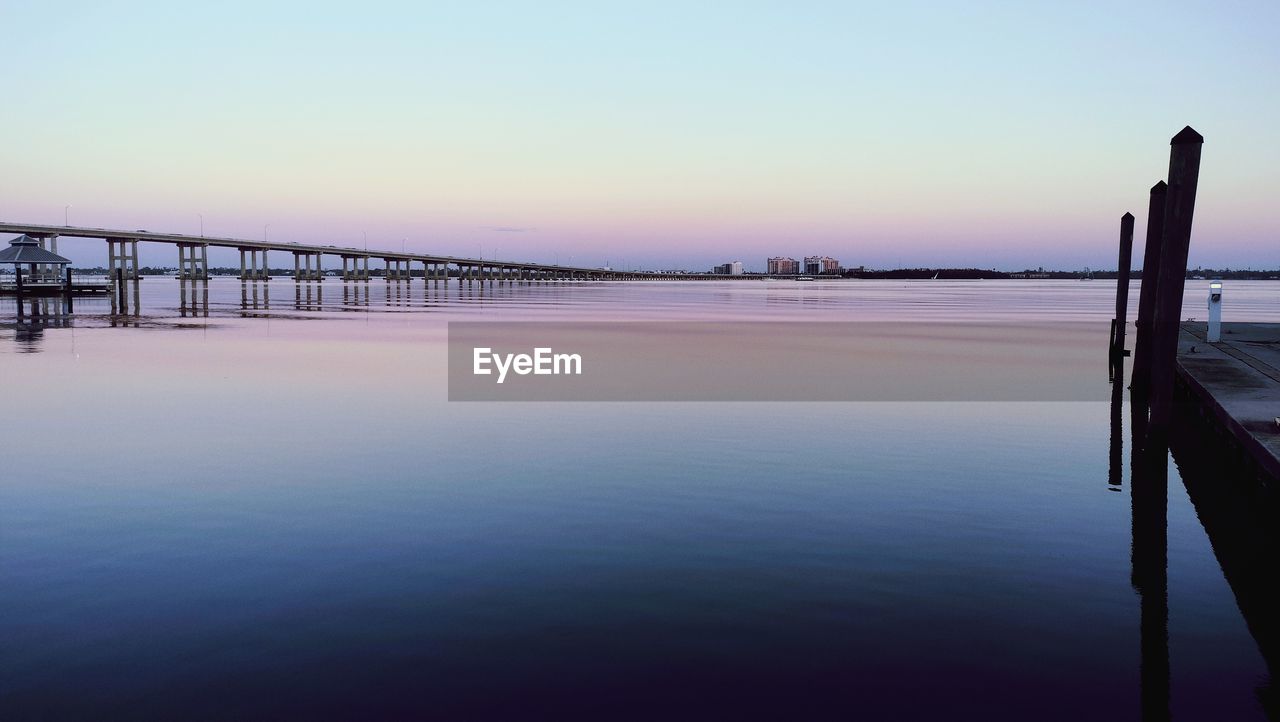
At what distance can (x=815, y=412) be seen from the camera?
22234 mm

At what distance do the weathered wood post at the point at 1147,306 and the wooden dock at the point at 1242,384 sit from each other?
0.86 meters

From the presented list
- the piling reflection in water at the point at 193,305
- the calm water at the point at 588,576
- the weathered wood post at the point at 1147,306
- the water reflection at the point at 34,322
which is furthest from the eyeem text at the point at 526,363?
the piling reflection in water at the point at 193,305

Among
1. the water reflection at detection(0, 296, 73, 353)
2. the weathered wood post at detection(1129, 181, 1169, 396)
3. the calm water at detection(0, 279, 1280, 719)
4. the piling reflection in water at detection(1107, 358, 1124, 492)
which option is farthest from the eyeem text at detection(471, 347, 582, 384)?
the water reflection at detection(0, 296, 73, 353)

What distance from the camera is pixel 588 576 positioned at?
9.63 metres

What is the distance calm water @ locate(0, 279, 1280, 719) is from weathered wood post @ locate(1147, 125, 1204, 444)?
146 cm

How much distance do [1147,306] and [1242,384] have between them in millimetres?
6950

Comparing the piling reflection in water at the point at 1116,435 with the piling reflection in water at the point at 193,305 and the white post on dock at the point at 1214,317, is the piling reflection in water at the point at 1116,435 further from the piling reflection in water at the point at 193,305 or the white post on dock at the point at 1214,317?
the piling reflection in water at the point at 193,305

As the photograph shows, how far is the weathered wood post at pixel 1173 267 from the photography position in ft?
52.9

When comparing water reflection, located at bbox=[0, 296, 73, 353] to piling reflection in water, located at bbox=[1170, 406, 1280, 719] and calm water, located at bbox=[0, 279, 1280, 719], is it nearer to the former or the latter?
calm water, located at bbox=[0, 279, 1280, 719]

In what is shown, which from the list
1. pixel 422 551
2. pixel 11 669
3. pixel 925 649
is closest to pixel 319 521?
pixel 422 551

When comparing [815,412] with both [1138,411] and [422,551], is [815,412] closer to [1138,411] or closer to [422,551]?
[1138,411]

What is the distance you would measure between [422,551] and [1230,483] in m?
13.8

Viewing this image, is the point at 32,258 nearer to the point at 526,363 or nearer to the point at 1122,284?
the point at 526,363

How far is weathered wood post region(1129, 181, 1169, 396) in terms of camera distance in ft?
76.4
